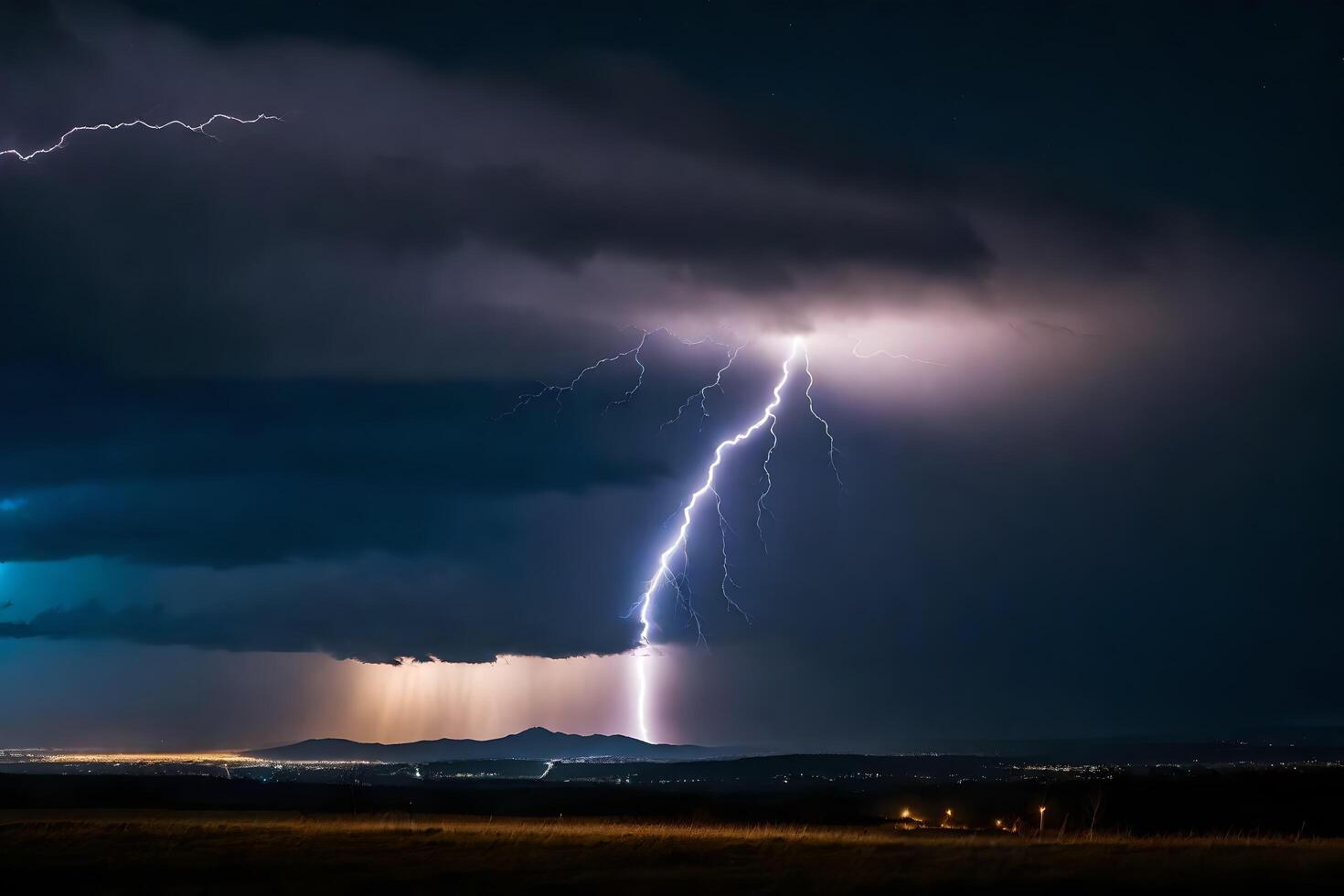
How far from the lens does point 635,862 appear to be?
2689 cm

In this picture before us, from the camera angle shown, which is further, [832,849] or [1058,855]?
[832,849]

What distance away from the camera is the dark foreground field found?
2203cm

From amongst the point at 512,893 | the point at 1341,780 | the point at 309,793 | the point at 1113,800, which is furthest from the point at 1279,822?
the point at 309,793

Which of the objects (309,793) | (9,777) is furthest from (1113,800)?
(9,777)

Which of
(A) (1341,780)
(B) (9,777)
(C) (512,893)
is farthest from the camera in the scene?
(B) (9,777)

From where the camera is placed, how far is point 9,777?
110188 millimetres

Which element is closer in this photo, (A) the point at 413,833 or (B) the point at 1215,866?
(B) the point at 1215,866

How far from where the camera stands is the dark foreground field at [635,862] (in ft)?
72.3

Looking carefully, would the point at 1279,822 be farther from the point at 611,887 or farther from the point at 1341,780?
the point at 611,887

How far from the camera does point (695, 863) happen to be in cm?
2662

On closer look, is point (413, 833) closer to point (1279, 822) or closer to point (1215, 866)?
point (1215, 866)

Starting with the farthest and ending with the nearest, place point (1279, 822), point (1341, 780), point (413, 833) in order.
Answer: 1. point (1341, 780)
2. point (1279, 822)
3. point (413, 833)

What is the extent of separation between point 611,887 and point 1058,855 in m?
8.69

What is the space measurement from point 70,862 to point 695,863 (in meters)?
11.8
